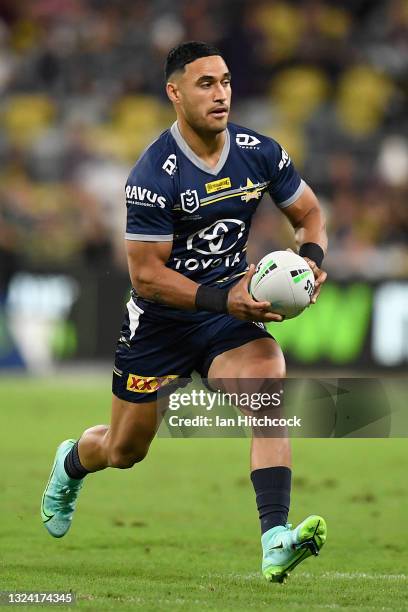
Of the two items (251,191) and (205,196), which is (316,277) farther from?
(205,196)

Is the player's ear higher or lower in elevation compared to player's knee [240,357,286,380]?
higher

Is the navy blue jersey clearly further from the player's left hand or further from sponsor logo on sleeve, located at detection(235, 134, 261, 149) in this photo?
the player's left hand

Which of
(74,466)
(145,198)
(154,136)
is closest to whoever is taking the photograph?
(145,198)

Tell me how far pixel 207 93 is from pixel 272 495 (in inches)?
78.2

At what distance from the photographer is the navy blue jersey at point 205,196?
6285 millimetres

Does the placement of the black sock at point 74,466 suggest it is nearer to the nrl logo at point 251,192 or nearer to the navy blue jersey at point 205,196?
the navy blue jersey at point 205,196

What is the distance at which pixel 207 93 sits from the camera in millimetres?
6371

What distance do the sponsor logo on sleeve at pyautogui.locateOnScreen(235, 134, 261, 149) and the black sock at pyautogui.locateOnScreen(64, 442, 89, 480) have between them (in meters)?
1.94

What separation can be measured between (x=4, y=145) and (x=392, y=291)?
264 inches

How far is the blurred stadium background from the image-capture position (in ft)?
54.4

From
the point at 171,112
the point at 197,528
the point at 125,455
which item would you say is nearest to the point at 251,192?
the point at 125,455

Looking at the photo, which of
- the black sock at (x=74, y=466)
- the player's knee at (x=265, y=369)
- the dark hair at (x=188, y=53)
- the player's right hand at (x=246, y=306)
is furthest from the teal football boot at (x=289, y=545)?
the dark hair at (x=188, y=53)

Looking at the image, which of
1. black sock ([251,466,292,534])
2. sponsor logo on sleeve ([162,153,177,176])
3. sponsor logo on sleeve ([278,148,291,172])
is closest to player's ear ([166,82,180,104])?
sponsor logo on sleeve ([162,153,177,176])

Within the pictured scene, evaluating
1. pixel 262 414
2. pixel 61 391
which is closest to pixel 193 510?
pixel 262 414
